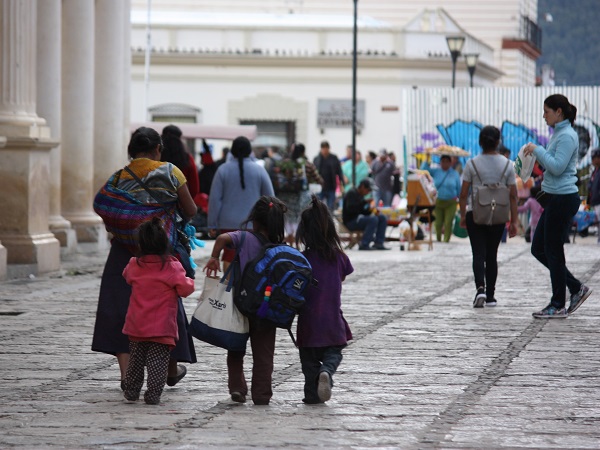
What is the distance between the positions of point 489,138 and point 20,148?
18.7ft

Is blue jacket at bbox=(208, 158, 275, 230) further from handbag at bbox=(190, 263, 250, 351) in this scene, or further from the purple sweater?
handbag at bbox=(190, 263, 250, 351)

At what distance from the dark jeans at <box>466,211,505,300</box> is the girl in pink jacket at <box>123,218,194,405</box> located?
20.4 feet

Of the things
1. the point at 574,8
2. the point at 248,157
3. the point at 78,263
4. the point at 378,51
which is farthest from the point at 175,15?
the point at 574,8

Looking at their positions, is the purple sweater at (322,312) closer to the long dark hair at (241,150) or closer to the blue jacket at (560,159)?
the blue jacket at (560,159)

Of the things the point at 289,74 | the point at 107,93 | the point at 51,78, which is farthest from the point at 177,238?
the point at 289,74

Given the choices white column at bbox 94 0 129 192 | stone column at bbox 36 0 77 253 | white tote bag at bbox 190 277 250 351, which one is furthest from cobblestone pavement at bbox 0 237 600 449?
white column at bbox 94 0 129 192

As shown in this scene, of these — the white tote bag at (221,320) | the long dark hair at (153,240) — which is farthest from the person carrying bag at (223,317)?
the long dark hair at (153,240)

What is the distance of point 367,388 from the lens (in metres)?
9.40

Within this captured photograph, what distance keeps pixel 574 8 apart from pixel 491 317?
116 metres

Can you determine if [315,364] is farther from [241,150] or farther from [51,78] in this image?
[51,78]


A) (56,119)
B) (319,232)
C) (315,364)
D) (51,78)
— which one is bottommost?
(315,364)

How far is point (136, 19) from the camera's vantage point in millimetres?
46844

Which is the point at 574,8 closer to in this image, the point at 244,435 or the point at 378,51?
the point at 378,51

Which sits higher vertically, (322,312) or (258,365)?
(322,312)
